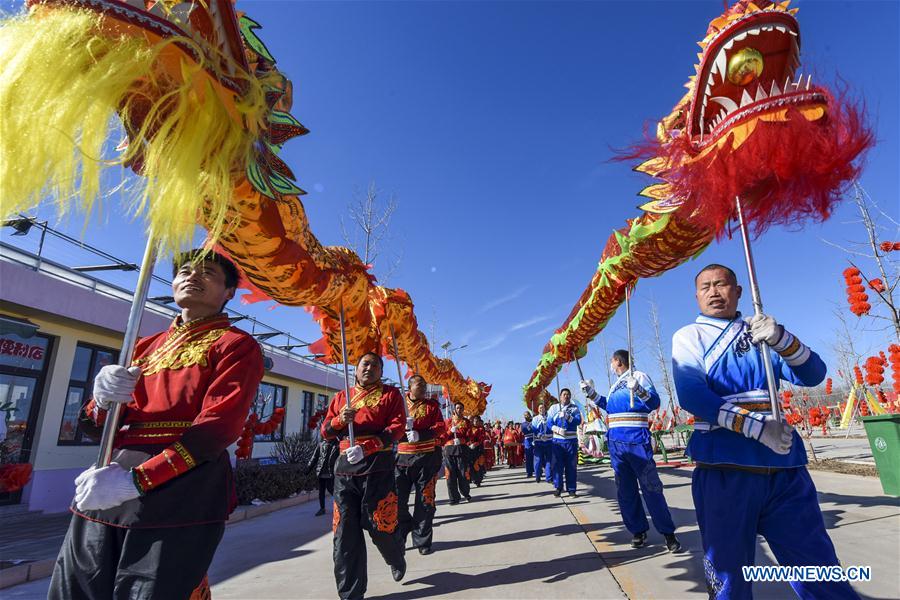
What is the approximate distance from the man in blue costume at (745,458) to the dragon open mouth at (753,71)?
970 mm

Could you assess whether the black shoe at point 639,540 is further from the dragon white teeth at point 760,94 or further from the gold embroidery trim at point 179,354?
the gold embroidery trim at point 179,354

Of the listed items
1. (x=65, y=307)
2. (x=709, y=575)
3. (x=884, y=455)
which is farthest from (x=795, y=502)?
(x=65, y=307)

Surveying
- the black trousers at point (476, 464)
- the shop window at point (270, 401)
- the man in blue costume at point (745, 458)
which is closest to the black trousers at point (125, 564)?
the man in blue costume at point (745, 458)

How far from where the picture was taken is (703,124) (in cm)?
250

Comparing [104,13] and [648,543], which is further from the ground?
[104,13]

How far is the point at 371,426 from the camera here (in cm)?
379

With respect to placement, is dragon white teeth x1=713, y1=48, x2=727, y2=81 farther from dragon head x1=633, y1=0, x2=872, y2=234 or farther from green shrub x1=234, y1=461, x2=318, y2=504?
green shrub x1=234, y1=461, x2=318, y2=504

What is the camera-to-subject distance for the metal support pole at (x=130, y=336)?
158 cm

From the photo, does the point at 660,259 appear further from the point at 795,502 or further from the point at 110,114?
the point at 110,114

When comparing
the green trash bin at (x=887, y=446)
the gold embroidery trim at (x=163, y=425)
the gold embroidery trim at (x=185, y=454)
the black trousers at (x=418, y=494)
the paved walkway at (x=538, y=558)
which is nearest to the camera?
the gold embroidery trim at (x=185, y=454)

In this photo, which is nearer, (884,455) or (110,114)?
(110,114)

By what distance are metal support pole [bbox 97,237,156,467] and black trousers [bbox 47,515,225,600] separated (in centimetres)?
27

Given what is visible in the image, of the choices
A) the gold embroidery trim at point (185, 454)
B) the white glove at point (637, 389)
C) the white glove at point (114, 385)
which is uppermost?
the white glove at point (637, 389)

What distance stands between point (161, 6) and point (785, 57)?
2.79 m
